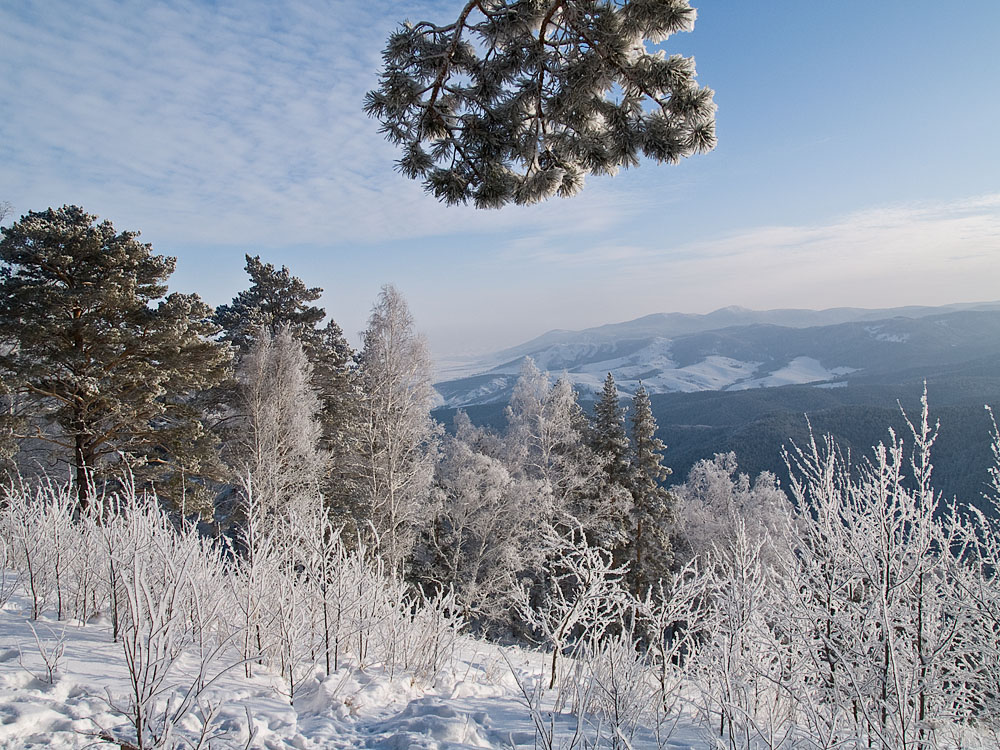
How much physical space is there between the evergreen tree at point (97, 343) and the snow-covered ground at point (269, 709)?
586 cm

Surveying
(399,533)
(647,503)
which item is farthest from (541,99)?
(647,503)

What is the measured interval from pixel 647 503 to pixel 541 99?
17179mm

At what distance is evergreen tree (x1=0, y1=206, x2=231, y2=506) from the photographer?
354 inches

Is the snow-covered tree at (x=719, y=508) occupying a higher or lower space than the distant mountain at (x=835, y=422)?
higher

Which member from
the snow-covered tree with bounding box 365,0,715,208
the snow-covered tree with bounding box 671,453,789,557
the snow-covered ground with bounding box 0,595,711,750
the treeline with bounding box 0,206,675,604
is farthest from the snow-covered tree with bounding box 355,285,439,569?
the snow-covered tree with bounding box 671,453,789,557

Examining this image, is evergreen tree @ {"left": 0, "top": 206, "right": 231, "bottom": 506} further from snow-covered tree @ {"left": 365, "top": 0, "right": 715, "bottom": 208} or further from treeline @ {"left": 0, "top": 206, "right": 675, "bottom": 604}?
snow-covered tree @ {"left": 365, "top": 0, "right": 715, "bottom": 208}

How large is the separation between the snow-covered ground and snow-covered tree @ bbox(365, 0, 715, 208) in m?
3.23

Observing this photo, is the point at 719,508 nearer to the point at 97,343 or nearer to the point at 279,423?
the point at 279,423

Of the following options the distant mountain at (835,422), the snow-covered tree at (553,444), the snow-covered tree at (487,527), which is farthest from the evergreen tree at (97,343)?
the distant mountain at (835,422)

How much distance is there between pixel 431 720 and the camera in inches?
137

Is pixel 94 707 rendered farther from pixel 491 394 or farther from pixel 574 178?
pixel 491 394

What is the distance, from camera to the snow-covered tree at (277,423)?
12.4 metres

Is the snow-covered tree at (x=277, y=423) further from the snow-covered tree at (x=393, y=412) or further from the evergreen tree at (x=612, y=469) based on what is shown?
the evergreen tree at (x=612, y=469)

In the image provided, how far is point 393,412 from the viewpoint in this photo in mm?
13367
